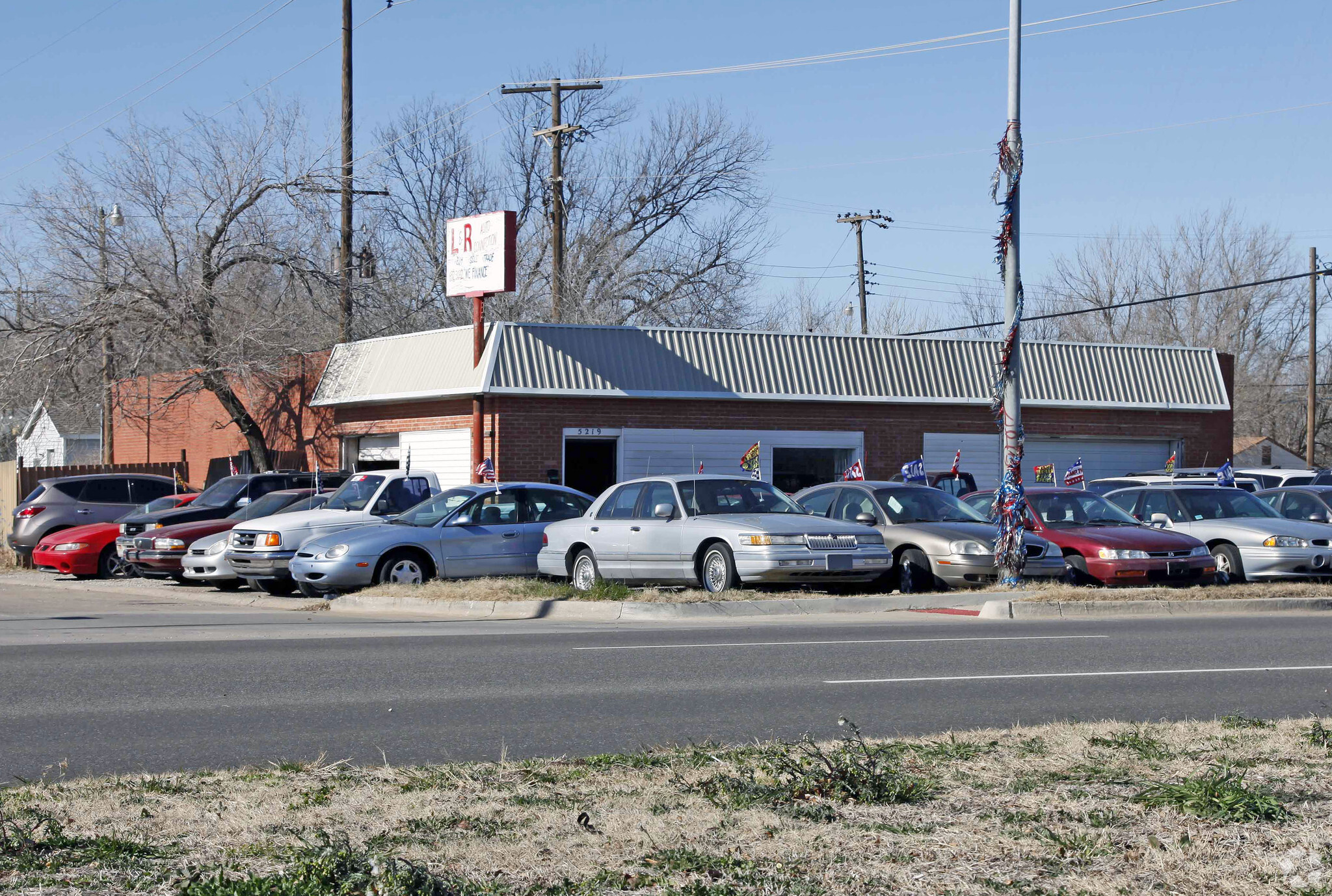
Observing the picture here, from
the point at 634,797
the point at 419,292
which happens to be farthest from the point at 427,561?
the point at 419,292

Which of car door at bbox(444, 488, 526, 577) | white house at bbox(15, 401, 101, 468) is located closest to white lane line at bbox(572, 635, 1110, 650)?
car door at bbox(444, 488, 526, 577)

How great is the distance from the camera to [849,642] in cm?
1284

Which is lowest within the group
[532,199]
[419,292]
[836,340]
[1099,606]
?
[1099,606]

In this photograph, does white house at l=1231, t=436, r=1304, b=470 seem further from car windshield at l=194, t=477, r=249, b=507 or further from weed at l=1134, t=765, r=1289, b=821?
weed at l=1134, t=765, r=1289, b=821

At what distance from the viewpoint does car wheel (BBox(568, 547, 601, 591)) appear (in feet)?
58.5

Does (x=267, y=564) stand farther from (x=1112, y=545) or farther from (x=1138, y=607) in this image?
(x=1138, y=607)

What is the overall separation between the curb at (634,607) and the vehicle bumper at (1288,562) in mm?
4917

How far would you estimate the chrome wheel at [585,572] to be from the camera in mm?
17859

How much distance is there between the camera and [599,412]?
94.8 ft

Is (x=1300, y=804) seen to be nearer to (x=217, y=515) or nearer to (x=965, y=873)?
(x=965, y=873)

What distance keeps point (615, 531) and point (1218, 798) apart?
488 inches

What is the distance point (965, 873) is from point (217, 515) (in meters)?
20.3

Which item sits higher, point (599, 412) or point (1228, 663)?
point (599, 412)

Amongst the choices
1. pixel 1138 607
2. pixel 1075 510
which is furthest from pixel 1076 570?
pixel 1138 607
